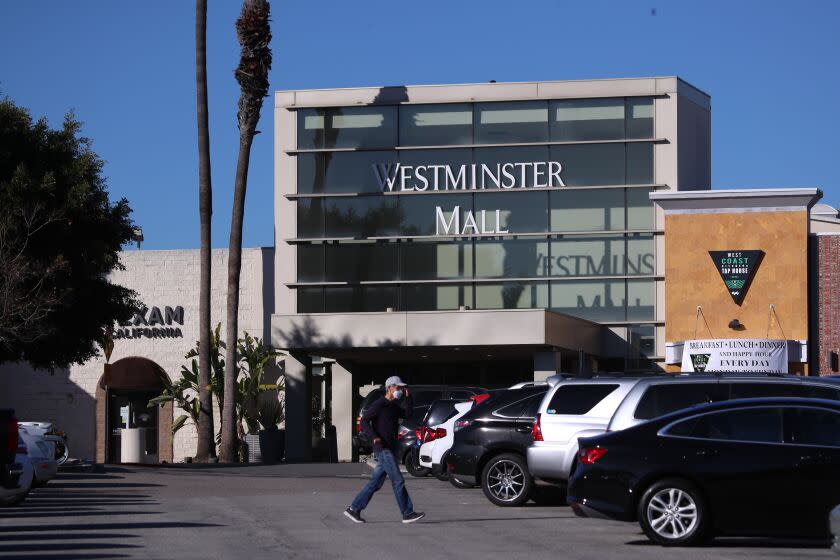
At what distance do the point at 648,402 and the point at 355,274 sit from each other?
27854mm

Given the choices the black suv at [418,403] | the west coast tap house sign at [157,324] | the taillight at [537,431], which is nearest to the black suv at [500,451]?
the taillight at [537,431]

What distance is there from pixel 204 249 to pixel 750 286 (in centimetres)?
1572

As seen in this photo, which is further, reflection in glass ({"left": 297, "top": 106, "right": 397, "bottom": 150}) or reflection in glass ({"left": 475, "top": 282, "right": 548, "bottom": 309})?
reflection in glass ({"left": 297, "top": 106, "right": 397, "bottom": 150})

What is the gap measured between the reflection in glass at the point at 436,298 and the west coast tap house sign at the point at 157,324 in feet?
35.4

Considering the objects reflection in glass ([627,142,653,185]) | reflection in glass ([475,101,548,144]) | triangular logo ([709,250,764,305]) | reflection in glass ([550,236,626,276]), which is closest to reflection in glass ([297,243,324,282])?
reflection in glass ([475,101,548,144])

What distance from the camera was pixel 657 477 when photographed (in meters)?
15.1

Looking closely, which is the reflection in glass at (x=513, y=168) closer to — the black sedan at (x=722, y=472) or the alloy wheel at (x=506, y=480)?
the alloy wheel at (x=506, y=480)

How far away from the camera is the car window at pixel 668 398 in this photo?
1795 cm

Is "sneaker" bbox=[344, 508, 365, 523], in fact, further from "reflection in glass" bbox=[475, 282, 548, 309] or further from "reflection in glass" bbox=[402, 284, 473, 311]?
"reflection in glass" bbox=[402, 284, 473, 311]

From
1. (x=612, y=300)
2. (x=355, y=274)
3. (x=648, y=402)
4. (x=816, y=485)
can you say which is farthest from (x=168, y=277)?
(x=816, y=485)

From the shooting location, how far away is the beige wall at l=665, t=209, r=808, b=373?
42000 mm

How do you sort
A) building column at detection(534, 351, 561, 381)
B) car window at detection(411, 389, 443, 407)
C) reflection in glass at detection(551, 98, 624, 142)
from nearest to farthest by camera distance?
car window at detection(411, 389, 443, 407)
building column at detection(534, 351, 561, 381)
reflection in glass at detection(551, 98, 624, 142)

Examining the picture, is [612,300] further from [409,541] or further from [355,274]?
[409,541]

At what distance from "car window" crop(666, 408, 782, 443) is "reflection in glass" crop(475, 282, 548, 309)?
28.9 m
